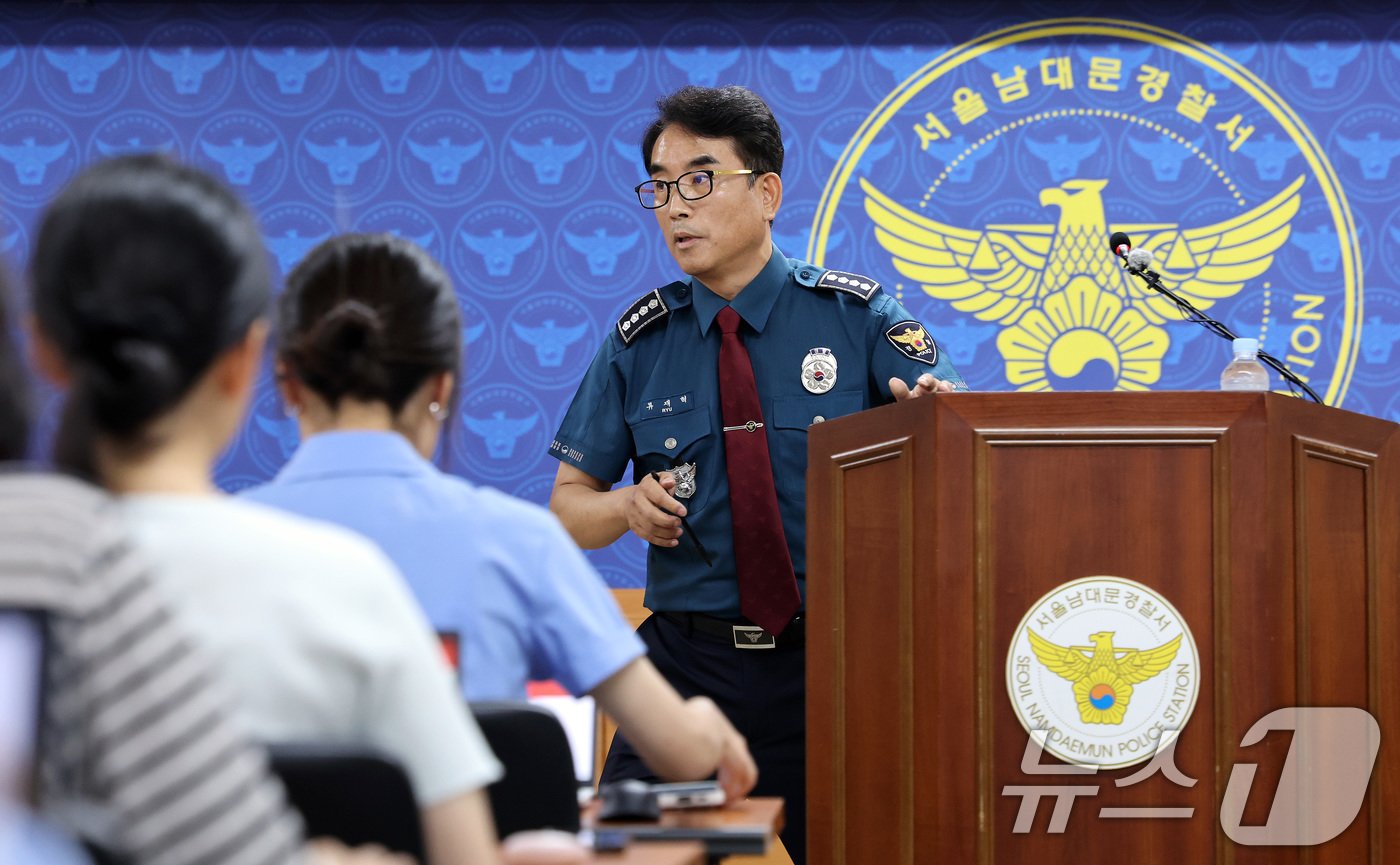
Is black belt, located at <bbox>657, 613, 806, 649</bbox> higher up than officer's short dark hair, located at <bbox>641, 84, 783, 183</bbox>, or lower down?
lower down

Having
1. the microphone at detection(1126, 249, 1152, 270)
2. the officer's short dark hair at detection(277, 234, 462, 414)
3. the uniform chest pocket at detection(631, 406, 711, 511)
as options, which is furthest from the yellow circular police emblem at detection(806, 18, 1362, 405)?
the officer's short dark hair at detection(277, 234, 462, 414)

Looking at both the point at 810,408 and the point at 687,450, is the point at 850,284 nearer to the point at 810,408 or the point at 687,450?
the point at 810,408

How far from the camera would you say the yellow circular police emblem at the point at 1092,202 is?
4145 millimetres

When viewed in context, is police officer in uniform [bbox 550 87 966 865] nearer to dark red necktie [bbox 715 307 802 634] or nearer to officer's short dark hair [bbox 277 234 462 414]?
dark red necktie [bbox 715 307 802 634]

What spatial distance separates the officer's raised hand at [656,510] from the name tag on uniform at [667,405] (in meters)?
0.30

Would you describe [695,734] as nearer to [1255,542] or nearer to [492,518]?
[492,518]

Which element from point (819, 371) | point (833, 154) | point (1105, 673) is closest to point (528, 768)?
point (1105, 673)

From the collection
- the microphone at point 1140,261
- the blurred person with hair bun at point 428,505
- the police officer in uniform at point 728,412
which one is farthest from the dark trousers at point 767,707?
the blurred person with hair bun at point 428,505

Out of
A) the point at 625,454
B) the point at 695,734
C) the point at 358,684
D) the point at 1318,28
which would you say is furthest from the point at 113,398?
the point at 1318,28

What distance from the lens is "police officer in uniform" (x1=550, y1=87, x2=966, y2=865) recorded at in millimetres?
2832

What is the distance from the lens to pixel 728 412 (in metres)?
2.99

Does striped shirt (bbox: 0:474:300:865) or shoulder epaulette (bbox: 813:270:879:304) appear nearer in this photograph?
striped shirt (bbox: 0:474:300:865)

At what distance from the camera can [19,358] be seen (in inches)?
37.4

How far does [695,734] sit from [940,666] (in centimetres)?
78
